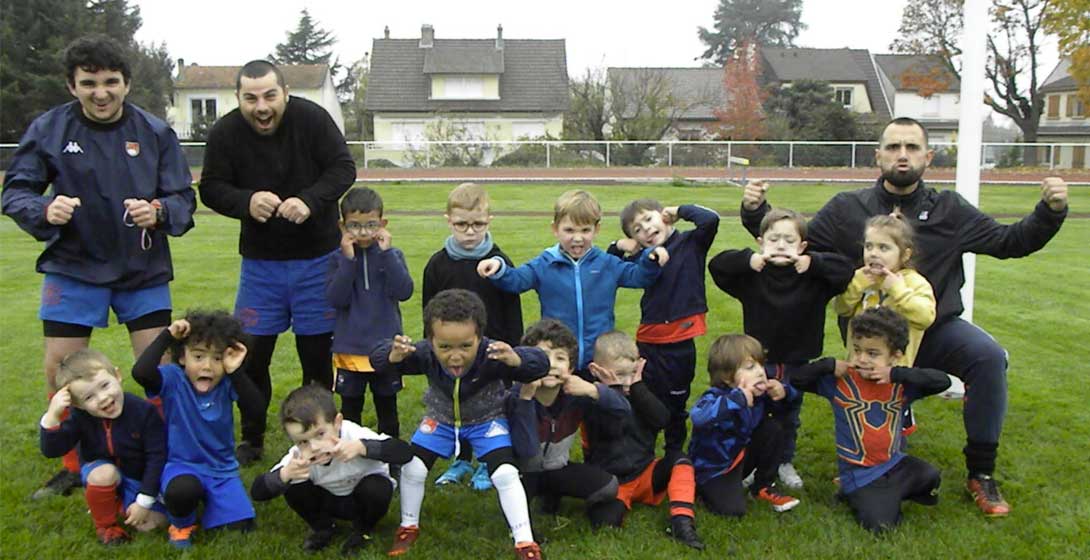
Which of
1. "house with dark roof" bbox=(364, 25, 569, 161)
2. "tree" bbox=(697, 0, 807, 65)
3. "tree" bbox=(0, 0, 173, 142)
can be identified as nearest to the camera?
"tree" bbox=(0, 0, 173, 142)

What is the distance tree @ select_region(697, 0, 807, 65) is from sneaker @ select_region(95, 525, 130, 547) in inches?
2619

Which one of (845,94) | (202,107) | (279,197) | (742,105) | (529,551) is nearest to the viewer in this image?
(529,551)

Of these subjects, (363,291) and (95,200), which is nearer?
(95,200)

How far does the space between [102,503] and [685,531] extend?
96.6 inches

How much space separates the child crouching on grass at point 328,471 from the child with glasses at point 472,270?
0.61m

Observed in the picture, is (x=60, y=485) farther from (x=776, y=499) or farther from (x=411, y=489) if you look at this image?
(x=776, y=499)

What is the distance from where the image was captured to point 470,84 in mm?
46969

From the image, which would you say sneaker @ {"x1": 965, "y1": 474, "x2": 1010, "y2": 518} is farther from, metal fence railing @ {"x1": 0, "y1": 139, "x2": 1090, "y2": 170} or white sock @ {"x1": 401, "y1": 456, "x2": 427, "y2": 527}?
metal fence railing @ {"x1": 0, "y1": 139, "x2": 1090, "y2": 170}

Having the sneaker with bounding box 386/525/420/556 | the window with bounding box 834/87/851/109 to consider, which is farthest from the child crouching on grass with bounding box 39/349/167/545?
the window with bounding box 834/87/851/109

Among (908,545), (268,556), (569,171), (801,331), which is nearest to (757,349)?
(801,331)

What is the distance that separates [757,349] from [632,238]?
2.85 ft

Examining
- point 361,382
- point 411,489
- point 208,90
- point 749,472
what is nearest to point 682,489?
point 749,472

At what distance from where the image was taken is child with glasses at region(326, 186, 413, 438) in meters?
4.34

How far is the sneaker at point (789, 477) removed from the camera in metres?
4.48
